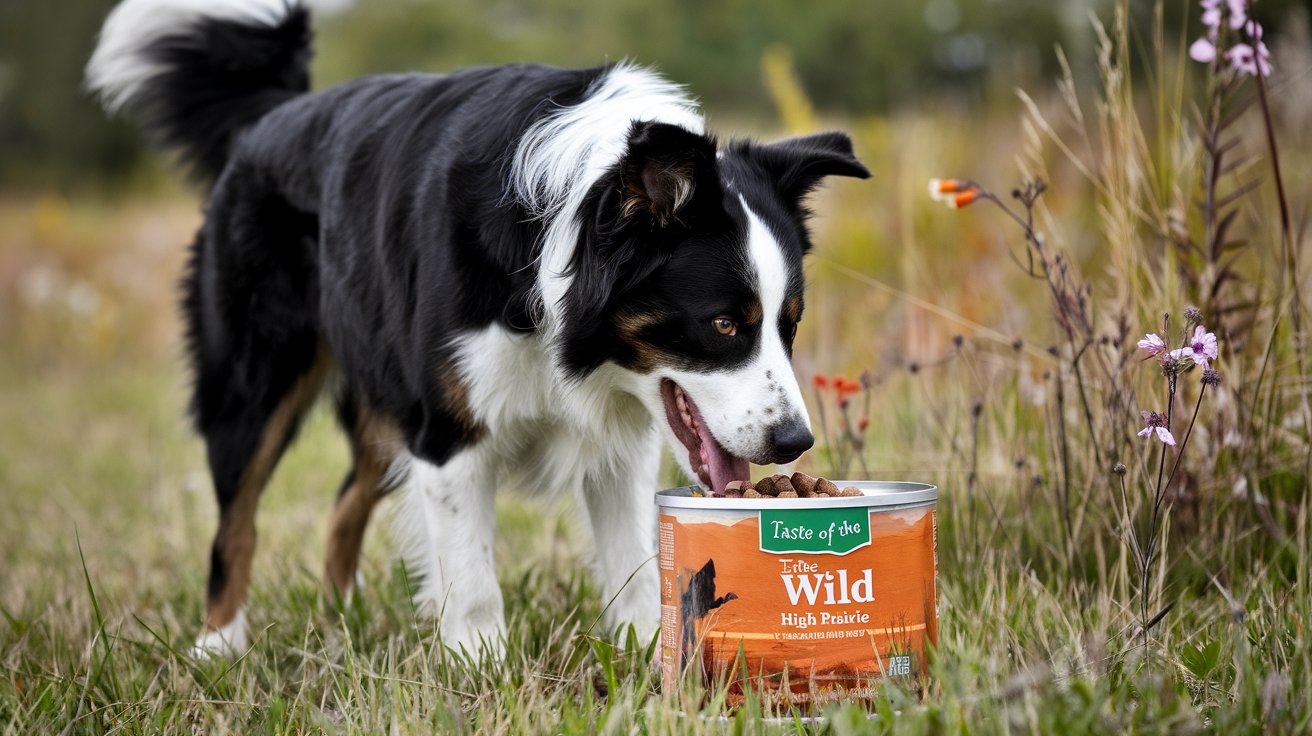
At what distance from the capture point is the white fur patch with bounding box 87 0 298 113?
398 cm

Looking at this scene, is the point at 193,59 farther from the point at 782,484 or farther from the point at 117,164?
the point at 117,164

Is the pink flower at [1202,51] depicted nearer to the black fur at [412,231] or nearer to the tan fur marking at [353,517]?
the black fur at [412,231]

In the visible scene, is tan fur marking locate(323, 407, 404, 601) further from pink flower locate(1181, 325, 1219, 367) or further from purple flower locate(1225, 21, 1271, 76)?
purple flower locate(1225, 21, 1271, 76)

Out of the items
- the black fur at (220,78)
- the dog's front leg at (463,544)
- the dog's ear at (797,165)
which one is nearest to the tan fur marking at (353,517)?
the dog's front leg at (463,544)

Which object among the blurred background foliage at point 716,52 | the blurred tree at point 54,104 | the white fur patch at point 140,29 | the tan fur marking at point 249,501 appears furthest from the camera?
the blurred tree at point 54,104

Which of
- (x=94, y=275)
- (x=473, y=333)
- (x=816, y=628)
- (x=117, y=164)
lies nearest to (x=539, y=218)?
(x=473, y=333)

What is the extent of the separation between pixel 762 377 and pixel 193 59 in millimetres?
2666

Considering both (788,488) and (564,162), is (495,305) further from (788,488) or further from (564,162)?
(788,488)

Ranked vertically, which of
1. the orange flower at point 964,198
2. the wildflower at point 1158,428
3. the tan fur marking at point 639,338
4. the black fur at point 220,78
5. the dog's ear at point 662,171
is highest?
the black fur at point 220,78

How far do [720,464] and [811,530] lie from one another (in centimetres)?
59

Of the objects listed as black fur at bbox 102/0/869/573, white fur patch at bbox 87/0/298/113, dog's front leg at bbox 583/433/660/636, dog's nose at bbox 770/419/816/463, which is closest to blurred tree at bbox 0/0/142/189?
white fur patch at bbox 87/0/298/113

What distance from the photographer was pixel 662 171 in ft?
7.96

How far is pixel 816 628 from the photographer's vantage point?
6.61 ft

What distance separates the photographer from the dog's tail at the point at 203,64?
4.00 metres
